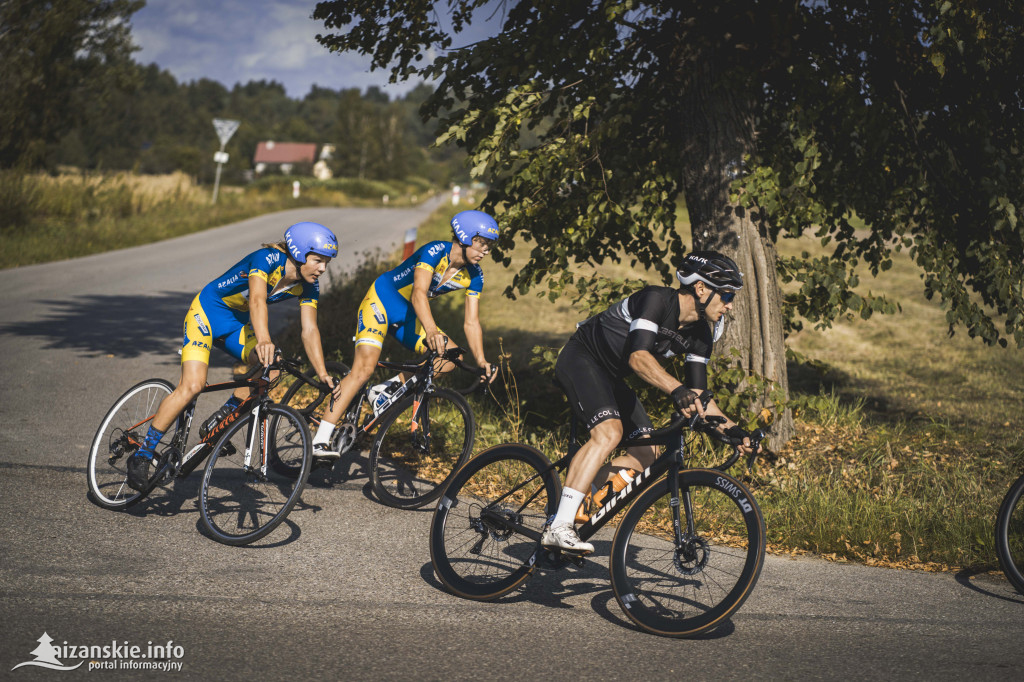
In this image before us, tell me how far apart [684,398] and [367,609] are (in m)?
1.88

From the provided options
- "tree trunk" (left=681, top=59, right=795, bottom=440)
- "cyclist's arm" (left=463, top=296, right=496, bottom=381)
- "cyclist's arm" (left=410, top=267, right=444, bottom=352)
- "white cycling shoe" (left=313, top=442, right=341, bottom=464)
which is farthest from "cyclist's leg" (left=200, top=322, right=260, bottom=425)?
"tree trunk" (left=681, top=59, right=795, bottom=440)

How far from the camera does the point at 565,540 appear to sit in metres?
3.98

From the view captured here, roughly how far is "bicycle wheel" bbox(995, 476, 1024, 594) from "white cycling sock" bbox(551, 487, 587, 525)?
8.58 feet

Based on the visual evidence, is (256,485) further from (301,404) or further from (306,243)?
(301,404)

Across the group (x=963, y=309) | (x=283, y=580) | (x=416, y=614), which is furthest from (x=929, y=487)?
(x=283, y=580)

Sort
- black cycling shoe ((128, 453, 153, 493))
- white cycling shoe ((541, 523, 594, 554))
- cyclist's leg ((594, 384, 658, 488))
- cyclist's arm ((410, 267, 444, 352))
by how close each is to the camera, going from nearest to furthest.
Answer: white cycling shoe ((541, 523, 594, 554)), cyclist's leg ((594, 384, 658, 488)), black cycling shoe ((128, 453, 153, 493)), cyclist's arm ((410, 267, 444, 352))

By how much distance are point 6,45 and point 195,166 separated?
6637 centimetres

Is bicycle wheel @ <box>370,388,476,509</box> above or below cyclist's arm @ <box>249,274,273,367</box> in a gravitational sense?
below

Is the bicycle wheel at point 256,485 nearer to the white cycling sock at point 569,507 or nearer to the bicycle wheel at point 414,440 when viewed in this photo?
the bicycle wheel at point 414,440

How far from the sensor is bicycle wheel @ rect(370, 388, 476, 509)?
560 centimetres

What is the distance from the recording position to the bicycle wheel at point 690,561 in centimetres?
376

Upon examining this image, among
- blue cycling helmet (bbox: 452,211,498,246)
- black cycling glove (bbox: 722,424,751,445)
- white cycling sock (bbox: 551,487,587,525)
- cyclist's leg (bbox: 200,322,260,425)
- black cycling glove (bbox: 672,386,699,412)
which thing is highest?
blue cycling helmet (bbox: 452,211,498,246)

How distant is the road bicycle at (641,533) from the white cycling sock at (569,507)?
0.14 meters

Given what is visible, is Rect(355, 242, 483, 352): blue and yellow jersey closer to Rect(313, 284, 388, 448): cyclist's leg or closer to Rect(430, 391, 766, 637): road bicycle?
Rect(313, 284, 388, 448): cyclist's leg
